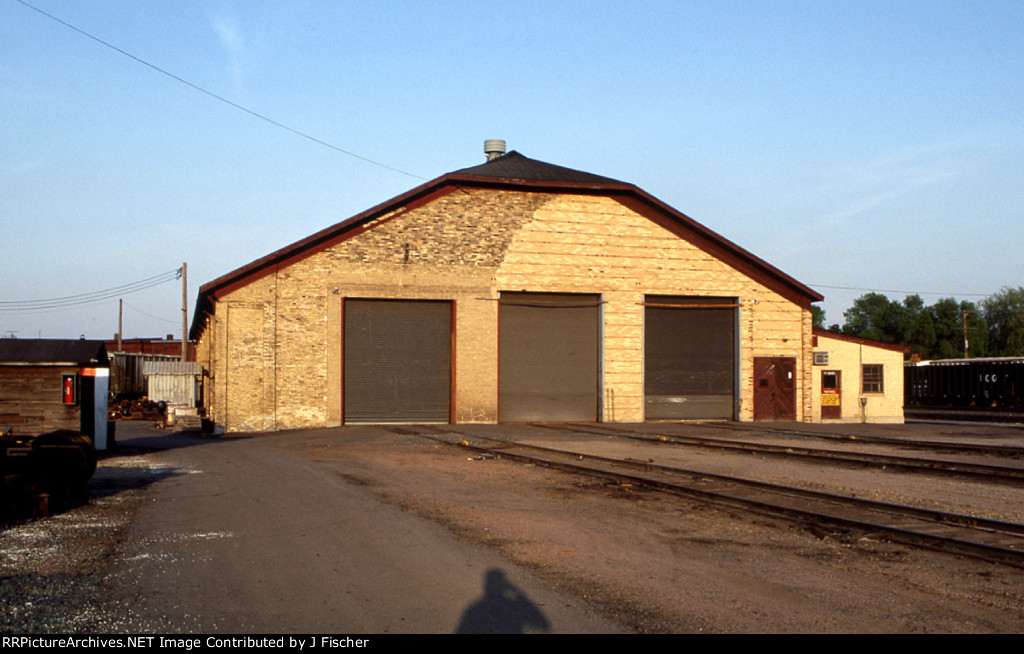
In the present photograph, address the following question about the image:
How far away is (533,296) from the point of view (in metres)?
30.4

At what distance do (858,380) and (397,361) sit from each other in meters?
18.6

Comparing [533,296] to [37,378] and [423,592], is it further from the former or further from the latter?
[423,592]

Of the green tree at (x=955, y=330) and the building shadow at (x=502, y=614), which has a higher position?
the green tree at (x=955, y=330)

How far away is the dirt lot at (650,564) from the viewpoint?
6.06 meters

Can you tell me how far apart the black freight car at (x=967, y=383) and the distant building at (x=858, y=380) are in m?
14.8

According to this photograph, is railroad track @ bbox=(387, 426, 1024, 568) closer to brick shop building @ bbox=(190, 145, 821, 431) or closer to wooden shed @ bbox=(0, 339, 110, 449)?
wooden shed @ bbox=(0, 339, 110, 449)

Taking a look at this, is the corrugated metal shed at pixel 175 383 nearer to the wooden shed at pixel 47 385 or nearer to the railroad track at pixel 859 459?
the railroad track at pixel 859 459

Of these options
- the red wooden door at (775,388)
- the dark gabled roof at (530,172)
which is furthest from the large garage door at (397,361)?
the red wooden door at (775,388)

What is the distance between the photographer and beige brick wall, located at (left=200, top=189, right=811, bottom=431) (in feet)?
88.7

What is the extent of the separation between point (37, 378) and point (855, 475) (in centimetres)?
1362

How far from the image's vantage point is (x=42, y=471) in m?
11.1

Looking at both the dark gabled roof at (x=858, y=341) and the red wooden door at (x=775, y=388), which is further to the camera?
the dark gabled roof at (x=858, y=341)

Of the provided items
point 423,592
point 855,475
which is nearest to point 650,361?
point 855,475

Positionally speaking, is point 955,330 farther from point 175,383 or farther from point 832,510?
point 832,510
